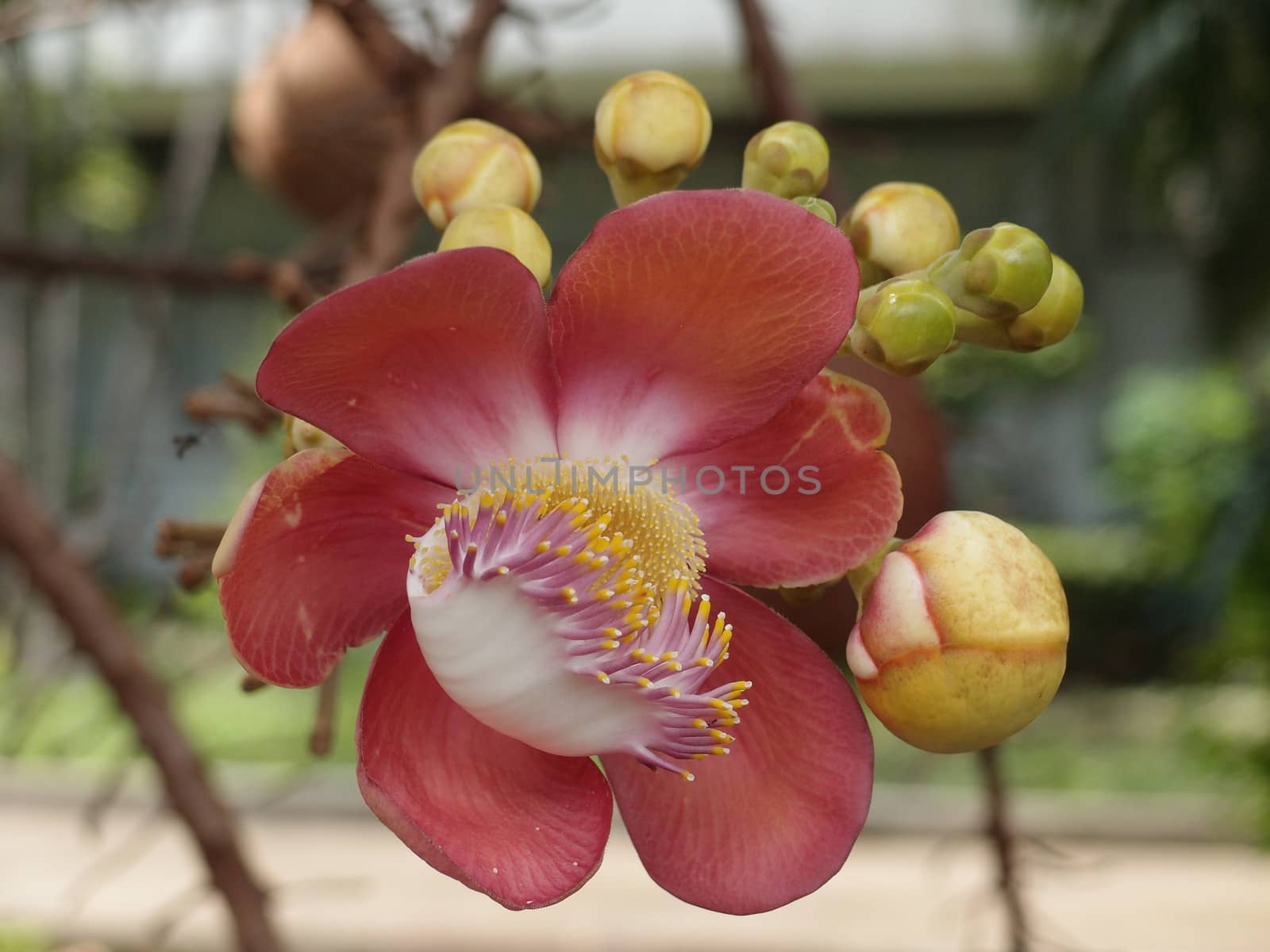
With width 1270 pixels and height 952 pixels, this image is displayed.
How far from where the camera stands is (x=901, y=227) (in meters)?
0.32

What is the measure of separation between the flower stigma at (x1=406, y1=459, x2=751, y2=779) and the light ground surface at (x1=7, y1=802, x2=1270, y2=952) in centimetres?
238

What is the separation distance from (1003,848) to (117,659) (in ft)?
1.60

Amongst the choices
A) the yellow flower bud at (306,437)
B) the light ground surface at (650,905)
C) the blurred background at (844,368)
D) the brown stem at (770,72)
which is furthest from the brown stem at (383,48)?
the light ground surface at (650,905)

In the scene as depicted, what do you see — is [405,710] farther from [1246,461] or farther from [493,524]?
[1246,461]

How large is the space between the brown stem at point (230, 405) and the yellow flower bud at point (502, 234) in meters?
0.12

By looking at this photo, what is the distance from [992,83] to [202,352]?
162 inches

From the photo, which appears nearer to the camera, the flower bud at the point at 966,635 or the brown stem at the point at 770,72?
the flower bud at the point at 966,635

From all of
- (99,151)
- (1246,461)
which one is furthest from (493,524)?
(1246,461)

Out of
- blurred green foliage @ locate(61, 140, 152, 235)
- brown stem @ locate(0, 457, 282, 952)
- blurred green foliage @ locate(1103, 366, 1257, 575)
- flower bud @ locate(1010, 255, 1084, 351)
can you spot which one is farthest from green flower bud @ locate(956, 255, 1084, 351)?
blurred green foliage @ locate(1103, 366, 1257, 575)

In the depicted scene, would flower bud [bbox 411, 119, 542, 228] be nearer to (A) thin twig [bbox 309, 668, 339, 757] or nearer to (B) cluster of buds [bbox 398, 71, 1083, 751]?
(B) cluster of buds [bbox 398, 71, 1083, 751]

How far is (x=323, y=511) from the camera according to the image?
29 centimetres

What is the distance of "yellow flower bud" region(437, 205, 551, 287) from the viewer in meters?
0.30

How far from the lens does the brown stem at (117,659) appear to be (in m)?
0.67

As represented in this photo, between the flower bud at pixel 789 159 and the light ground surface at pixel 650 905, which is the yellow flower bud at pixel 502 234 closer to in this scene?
the flower bud at pixel 789 159
